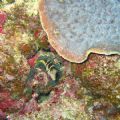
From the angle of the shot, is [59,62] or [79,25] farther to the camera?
[59,62]

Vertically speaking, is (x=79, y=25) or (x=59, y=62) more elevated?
(x=79, y=25)

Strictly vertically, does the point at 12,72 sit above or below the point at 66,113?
above

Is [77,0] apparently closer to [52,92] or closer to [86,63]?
[86,63]

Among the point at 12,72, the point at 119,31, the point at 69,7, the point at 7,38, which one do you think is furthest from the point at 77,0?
the point at 12,72

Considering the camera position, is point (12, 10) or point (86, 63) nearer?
point (86, 63)

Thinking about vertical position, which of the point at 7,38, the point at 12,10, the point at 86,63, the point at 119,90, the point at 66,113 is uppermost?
the point at 12,10
